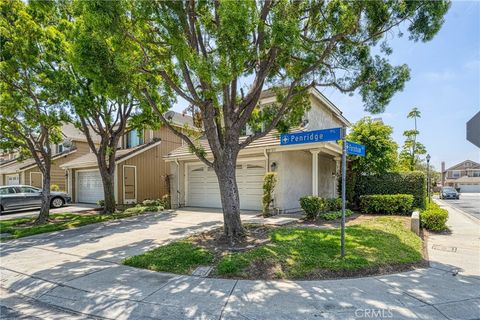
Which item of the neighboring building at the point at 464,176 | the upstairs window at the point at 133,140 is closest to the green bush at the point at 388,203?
the upstairs window at the point at 133,140

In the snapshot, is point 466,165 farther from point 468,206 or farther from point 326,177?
point 326,177

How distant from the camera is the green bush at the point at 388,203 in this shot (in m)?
11.9

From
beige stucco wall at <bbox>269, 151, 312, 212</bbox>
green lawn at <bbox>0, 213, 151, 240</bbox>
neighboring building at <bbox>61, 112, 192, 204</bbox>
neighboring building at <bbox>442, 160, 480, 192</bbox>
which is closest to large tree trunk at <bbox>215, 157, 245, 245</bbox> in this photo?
beige stucco wall at <bbox>269, 151, 312, 212</bbox>

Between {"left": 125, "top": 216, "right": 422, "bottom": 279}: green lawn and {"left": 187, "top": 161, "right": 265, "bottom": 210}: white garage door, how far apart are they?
553cm

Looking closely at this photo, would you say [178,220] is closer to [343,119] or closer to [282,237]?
[282,237]

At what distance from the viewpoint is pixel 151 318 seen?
3727 mm

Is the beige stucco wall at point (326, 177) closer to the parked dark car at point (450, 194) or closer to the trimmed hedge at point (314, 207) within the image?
the trimmed hedge at point (314, 207)

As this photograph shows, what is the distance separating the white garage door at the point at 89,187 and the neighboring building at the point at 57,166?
3111mm

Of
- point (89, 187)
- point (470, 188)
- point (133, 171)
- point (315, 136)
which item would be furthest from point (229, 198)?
point (470, 188)

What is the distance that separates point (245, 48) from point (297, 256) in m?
4.46

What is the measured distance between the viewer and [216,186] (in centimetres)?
1437

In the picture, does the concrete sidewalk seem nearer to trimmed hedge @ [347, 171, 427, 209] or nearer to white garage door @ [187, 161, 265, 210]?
trimmed hedge @ [347, 171, 427, 209]

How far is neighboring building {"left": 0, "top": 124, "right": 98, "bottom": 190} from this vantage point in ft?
76.0

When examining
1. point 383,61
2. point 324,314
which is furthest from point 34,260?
point 383,61
